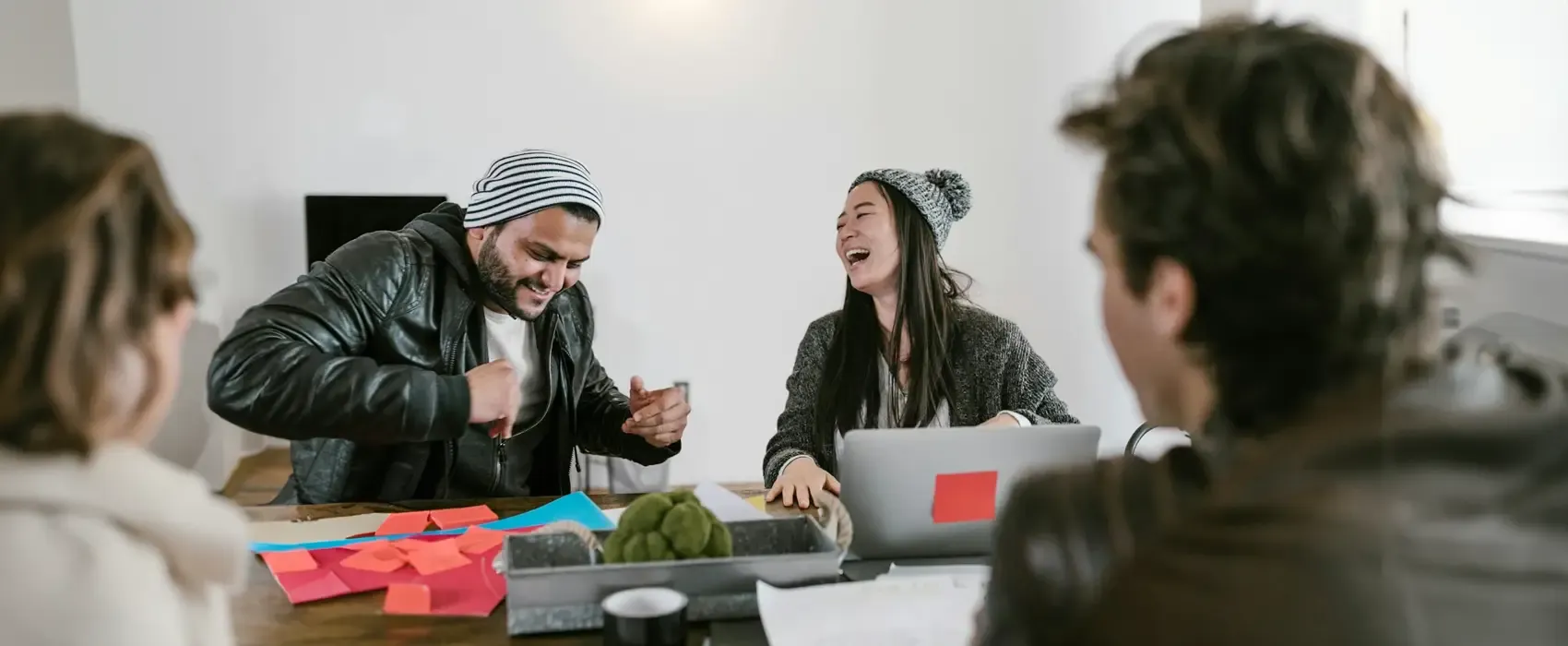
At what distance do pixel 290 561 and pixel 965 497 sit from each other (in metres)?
0.87

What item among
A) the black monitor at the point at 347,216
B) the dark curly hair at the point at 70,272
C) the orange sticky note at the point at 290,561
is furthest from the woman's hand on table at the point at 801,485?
the black monitor at the point at 347,216

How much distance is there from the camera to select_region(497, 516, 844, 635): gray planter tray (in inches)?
43.8

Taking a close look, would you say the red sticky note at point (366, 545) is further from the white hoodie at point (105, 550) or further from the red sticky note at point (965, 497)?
the red sticky note at point (965, 497)

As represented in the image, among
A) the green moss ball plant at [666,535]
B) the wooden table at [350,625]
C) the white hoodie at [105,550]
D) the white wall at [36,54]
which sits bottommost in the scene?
the wooden table at [350,625]

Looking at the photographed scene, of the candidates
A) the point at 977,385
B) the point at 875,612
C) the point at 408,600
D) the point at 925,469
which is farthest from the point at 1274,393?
the point at 977,385

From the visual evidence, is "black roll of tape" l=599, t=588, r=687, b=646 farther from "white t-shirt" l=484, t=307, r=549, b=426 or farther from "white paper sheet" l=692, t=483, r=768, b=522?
"white t-shirt" l=484, t=307, r=549, b=426

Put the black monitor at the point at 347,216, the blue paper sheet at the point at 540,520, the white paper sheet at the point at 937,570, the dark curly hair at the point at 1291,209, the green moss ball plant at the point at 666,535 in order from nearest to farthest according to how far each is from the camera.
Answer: the dark curly hair at the point at 1291,209 → the green moss ball plant at the point at 666,535 → the white paper sheet at the point at 937,570 → the blue paper sheet at the point at 540,520 → the black monitor at the point at 347,216

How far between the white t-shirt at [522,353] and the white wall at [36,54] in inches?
53.3

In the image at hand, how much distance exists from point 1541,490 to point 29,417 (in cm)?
86

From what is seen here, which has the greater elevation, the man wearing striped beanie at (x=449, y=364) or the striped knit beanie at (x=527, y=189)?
the striped knit beanie at (x=527, y=189)

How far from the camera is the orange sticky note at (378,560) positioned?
132cm

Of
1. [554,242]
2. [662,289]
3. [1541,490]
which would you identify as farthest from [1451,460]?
[662,289]

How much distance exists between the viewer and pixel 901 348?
6.91 ft

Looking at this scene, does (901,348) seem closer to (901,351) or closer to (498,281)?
(901,351)
